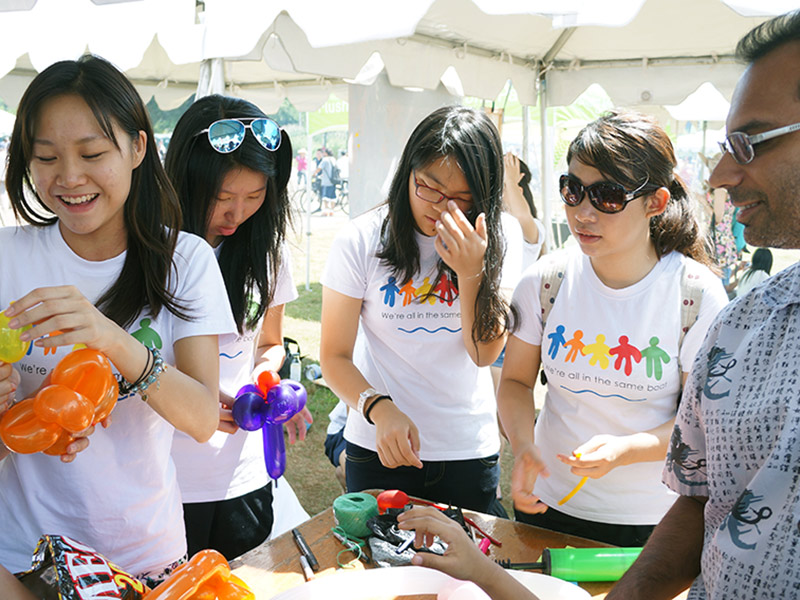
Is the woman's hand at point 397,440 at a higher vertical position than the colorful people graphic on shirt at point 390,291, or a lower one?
lower

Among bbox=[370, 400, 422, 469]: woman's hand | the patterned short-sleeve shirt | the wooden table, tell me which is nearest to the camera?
the patterned short-sleeve shirt

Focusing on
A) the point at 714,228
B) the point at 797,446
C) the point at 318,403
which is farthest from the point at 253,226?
the point at 714,228

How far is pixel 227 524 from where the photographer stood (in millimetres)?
2064

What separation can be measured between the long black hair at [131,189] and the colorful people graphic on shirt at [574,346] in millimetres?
1064

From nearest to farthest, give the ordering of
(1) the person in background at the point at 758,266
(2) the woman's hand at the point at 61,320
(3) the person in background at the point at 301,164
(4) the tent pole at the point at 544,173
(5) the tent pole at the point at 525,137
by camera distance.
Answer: (2) the woman's hand at the point at 61,320 → (1) the person in background at the point at 758,266 → (4) the tent pole at the point at 544,173 → (5) the tent pole at the point at 525,137 → (3) the person in background at the point at 301,164

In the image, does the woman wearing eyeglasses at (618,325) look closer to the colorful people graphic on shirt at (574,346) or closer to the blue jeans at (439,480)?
the colorful people graphic on shirt at (574,346)

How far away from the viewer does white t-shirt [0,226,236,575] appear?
1.43 m

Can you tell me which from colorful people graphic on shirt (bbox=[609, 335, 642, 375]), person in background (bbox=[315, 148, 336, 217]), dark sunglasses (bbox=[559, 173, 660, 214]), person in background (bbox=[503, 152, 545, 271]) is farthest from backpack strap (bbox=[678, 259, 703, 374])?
person in background (bbox=[315, 148, 336, 217])

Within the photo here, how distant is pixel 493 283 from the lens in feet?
6.90

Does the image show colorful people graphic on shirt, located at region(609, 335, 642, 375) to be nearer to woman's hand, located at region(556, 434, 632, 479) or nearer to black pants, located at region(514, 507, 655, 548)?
woman's hand, located at region(556, 434, 632, 479)

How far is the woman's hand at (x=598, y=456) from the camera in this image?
170cm

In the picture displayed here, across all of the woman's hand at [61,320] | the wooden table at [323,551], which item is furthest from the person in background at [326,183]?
the woman's hand at [61,320]

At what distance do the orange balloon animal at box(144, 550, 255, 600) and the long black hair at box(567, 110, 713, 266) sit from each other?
1388mm

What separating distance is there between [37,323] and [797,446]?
4.00 feet
